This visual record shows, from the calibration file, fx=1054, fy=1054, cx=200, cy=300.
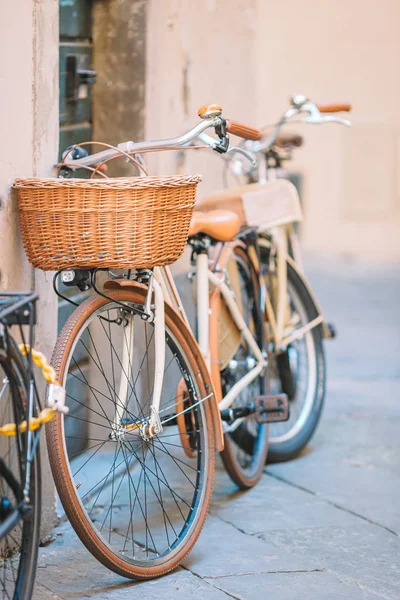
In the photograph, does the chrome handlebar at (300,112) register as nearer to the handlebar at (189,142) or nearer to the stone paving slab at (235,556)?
the handlebar at (189,142)

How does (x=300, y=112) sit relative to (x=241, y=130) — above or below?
above

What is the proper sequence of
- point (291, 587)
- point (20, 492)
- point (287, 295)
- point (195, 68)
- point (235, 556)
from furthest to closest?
point (195, 68), point (287, 295), point (235, 556), point (291, 587), point (20, 492)

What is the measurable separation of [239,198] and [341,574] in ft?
5.10

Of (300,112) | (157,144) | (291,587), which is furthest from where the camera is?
(300,112)

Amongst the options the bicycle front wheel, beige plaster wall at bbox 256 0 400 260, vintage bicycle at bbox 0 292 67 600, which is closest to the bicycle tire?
the bicycle front wheel

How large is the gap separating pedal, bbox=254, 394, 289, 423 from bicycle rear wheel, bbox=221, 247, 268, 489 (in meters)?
0.04

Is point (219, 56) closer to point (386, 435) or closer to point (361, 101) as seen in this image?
point (386, 435)

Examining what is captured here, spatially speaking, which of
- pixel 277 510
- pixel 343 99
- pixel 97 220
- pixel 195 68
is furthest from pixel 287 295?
pixel 343 99

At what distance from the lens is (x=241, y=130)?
143 inches

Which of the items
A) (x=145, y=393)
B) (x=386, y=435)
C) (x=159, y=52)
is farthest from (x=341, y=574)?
(x=159, y=52)

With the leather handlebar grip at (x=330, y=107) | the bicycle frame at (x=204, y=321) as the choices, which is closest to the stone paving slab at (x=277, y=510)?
the bicycle frame at (x=204, y=321)

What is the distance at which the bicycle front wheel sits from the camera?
323 cm

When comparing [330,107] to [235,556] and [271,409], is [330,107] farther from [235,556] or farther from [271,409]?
[235,556]

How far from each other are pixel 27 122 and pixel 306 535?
6.09 ft
